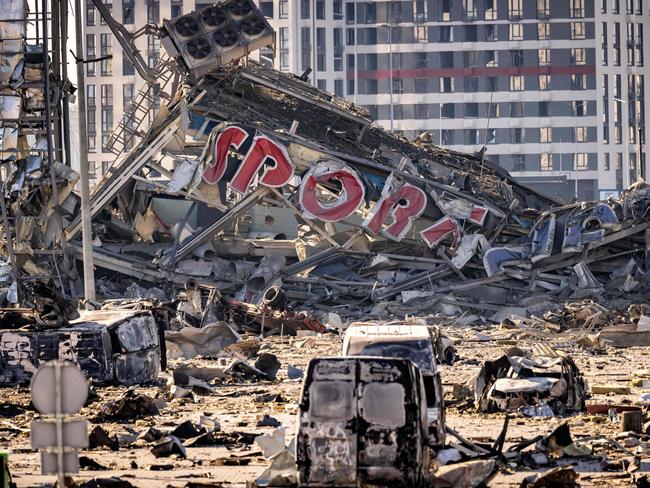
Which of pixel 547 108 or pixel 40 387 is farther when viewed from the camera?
pixel 547 108

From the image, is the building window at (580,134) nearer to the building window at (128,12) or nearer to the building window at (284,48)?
the building window at (284,48)

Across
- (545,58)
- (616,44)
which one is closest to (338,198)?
(545,58)

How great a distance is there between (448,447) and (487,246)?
32.4 m

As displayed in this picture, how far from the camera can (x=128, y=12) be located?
117 m

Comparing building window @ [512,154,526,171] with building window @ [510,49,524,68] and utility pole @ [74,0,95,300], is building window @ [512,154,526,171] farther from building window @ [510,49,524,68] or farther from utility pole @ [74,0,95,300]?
utility pole @ [74,0,95,300]

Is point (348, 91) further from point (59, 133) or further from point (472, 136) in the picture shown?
point (59, 133)

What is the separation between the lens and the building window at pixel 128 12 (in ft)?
383

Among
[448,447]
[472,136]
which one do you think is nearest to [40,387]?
[448,447]

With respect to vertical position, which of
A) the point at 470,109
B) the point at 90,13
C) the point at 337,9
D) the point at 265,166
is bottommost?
the point at 265,166

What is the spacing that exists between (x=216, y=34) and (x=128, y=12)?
6772cm

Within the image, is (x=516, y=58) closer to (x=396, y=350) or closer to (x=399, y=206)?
(x=399, y=206)

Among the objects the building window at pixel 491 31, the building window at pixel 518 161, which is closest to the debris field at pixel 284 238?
the building window at pixel 518 161

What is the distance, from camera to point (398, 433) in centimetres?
1491

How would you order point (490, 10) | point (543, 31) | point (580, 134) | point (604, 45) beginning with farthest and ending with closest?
1. point (604, 45)
2. point (580, 134)
3. point (490, 10)
4. point (543, 31)
